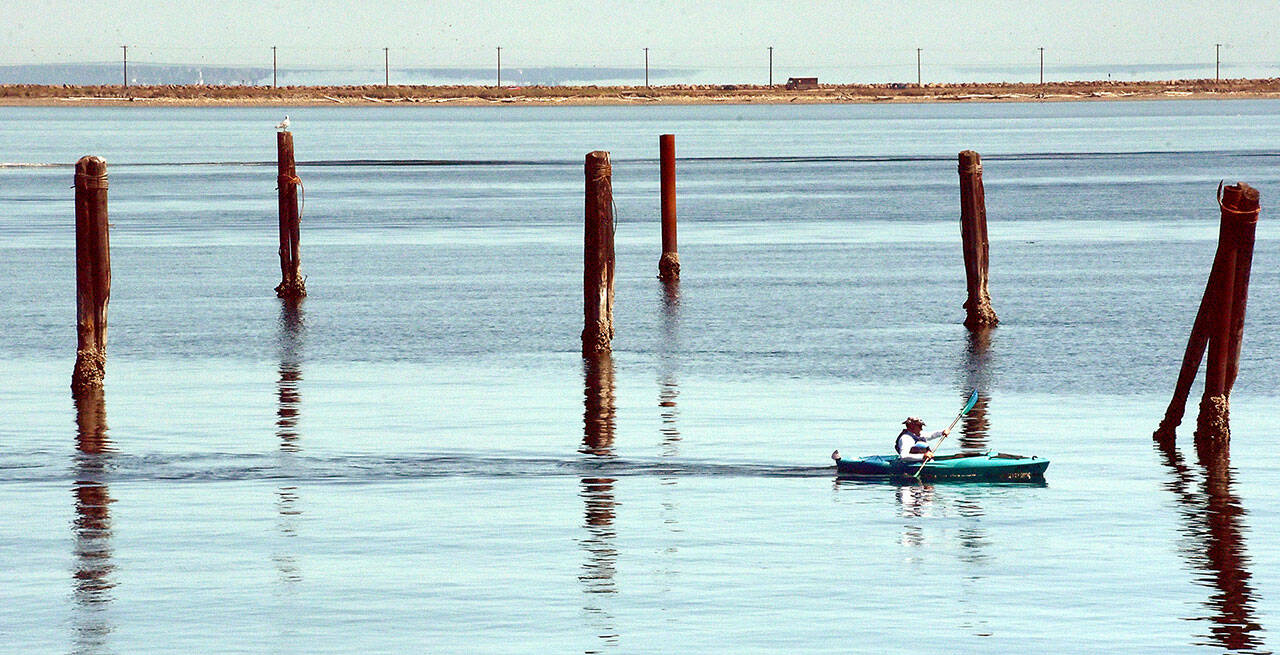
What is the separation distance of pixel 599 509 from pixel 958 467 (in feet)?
13.1

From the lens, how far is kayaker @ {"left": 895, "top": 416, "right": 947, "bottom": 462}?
73.1 feet

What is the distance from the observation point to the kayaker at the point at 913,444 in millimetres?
22281

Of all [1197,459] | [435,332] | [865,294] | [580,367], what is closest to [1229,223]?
[1197,459]

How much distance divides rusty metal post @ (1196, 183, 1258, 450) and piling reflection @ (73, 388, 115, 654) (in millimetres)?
11596

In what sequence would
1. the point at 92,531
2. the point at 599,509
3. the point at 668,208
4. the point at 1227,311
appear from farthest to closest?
1. the point at 668,208
2. the point at 1227,311
3. the point at 599,509
4. the point at 92,531

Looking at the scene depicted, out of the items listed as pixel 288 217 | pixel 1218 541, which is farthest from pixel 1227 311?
pixel 288 217

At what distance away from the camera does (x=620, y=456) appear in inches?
955

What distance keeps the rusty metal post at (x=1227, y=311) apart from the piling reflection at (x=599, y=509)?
6.69 metres

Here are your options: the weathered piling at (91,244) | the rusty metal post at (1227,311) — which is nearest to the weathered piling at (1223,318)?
the rusty metal post at (1227,311)

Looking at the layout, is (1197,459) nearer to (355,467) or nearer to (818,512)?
(818,512)

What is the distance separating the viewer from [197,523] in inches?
808

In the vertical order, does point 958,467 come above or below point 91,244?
below

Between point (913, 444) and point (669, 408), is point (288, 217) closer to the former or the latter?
point (669, 408)

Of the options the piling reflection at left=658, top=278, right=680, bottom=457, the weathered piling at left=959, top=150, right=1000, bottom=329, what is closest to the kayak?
the piling reflection at left=658, top=278, right=680, bottom=457
